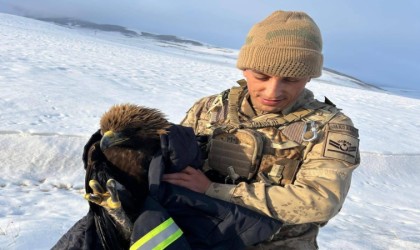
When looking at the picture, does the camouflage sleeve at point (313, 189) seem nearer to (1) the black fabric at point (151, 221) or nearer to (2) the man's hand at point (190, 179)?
(2) the man's hand at point (190, 179)

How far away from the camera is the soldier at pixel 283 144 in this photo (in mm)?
1780

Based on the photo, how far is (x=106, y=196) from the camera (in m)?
1.59

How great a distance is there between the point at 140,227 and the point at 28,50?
15.7 m

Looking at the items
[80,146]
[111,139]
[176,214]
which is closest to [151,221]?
[176,214]

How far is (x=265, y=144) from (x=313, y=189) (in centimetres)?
36

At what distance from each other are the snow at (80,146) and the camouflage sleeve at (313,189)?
2.51 m

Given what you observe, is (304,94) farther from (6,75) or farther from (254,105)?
(6,75)

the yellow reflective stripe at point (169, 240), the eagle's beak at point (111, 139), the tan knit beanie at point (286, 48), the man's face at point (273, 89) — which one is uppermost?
the tan knit beanie at point (286, 48)

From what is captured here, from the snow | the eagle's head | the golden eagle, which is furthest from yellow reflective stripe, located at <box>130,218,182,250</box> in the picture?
the snow

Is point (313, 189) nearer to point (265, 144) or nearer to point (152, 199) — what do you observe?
point (265, 144)

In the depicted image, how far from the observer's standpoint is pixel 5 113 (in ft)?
23.8

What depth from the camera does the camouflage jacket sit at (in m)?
1.76

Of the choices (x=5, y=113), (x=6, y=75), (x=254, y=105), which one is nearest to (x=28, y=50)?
(x=6, y=75)

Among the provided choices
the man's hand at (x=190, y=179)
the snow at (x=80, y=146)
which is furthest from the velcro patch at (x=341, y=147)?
the snow at (x=80, y=146)
